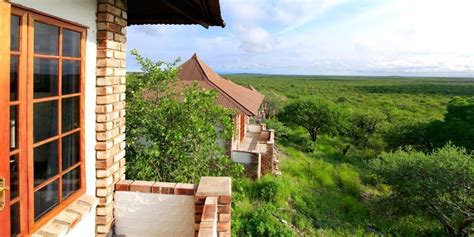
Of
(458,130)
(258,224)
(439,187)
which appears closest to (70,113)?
(258,224)

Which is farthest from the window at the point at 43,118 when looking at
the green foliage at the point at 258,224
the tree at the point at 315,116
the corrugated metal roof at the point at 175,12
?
the tree at the point at 315,116

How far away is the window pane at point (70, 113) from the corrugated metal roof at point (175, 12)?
59.1 inches

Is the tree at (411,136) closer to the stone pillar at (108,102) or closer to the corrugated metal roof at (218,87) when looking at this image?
the corrugated metal roof at (218,87)

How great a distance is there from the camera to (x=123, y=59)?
3395mm

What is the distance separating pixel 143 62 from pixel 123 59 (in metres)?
3.18

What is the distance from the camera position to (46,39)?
2252 millimetres

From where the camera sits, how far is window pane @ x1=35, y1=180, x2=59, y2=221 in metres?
2.26

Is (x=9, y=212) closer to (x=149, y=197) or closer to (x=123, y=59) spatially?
(x=149, y=197)

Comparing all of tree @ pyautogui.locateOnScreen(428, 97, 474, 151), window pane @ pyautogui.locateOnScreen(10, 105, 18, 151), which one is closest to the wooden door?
window pane @ pyautogui.locateOnScreen(10, 105, 18, 151)

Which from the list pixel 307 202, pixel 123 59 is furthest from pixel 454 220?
pixel 123 59

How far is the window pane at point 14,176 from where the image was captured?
2.00 m

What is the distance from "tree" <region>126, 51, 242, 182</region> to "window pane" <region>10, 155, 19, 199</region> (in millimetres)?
2783

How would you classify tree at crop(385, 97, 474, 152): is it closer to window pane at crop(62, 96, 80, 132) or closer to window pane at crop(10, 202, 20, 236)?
window pane at crop(62, 96, 80, 132)

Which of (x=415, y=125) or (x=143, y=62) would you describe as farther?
(x=415, y=125)
